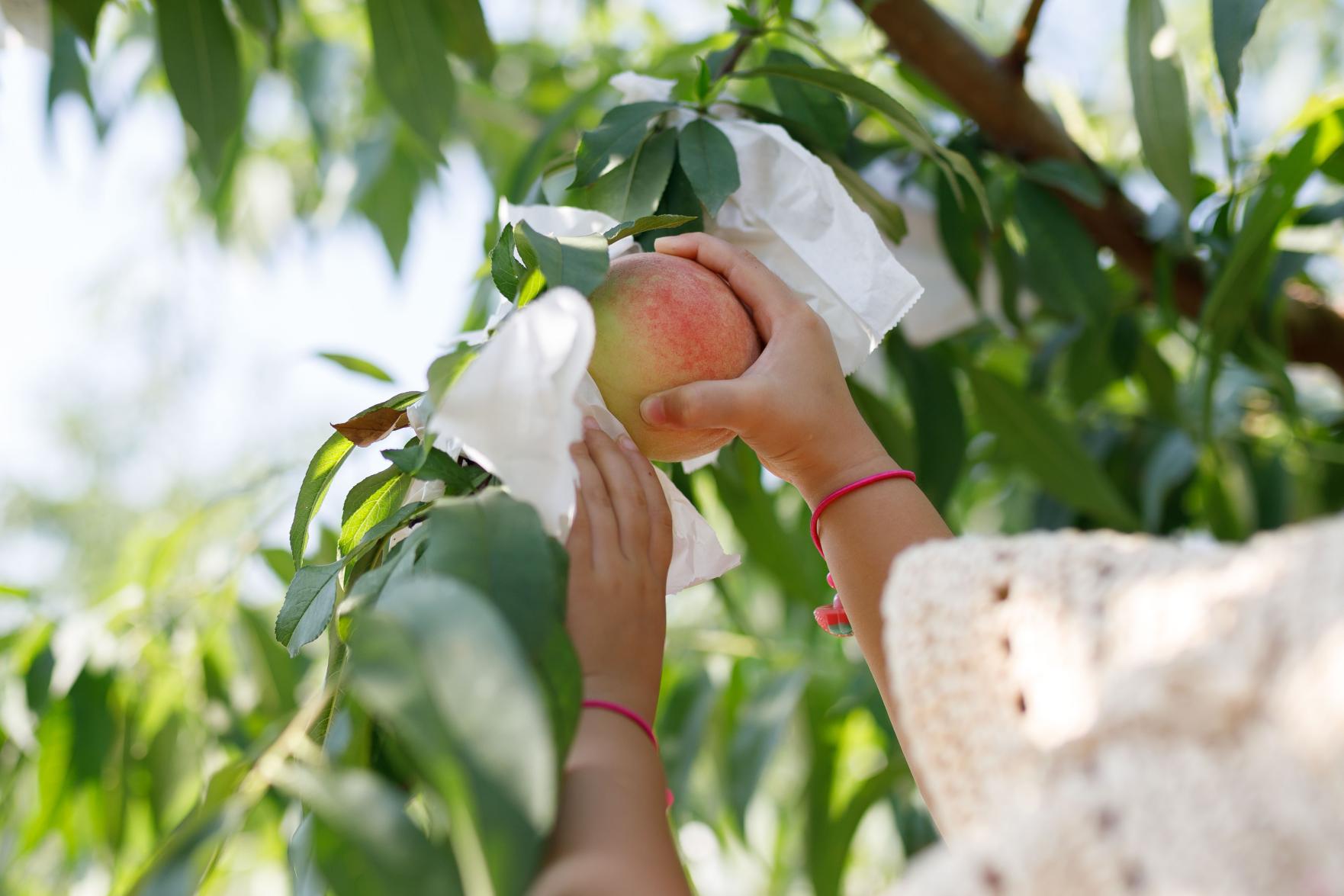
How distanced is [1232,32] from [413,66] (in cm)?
54

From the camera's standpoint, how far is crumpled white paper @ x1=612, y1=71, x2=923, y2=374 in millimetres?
543

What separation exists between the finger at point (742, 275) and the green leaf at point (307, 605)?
0.21 metres

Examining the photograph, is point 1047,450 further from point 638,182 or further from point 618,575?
point 618,575

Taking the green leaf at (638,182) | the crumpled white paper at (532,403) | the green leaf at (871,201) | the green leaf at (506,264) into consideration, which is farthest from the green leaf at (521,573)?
the green leaf at (871,201)

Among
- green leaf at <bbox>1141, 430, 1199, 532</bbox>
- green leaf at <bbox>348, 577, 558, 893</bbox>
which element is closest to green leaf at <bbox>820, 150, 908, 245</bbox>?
green leaf at <bbox>348, 577, 558, 893</bbox>

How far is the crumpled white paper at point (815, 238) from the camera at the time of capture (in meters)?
0.54

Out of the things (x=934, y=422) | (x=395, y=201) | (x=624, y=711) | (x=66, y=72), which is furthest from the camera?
(x=395, y=201)

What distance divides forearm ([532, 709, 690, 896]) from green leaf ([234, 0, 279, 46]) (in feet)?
2.07

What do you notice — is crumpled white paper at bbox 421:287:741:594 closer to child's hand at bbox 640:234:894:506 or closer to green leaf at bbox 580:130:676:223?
child's hand at bbox 640:234:894:506

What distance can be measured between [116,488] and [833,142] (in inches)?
157

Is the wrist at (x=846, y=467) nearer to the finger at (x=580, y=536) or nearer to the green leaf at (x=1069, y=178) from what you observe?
the finger at (x=580, y=536)

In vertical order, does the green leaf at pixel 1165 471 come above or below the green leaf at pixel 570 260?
below

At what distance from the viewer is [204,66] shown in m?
0.78

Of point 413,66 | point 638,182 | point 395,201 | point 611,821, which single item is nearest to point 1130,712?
point 611,821
